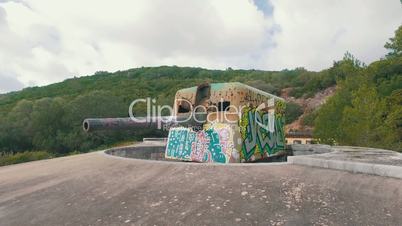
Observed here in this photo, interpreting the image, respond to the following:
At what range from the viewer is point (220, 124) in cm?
1218

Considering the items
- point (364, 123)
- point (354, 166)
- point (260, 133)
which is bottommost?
point (354, 166)

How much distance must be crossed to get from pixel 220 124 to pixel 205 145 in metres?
0.99

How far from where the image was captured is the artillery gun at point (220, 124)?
11922 millimetres

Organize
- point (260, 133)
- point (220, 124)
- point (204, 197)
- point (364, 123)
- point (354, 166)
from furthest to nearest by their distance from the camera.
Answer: point (364, 123) → point (260, 133) → point (220, 124) → point (354, 166) → point (204, 197)

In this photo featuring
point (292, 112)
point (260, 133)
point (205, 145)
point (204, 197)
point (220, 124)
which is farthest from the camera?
point (292, 112)

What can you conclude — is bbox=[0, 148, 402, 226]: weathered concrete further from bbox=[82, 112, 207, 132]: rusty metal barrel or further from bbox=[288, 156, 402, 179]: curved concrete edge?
bbox=[82, 112, 207, 132]: rusty metal barrel

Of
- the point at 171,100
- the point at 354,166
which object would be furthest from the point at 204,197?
the point at 171,100

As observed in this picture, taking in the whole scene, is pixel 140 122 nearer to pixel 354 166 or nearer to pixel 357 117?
pixel 354 166

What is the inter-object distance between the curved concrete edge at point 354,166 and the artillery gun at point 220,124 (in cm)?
266

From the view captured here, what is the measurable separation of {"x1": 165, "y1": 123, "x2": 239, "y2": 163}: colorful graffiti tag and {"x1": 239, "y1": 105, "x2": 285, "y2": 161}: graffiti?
1.80 ft

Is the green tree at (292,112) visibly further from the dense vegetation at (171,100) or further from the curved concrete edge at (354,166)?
the curved concrete edge at (354,166)

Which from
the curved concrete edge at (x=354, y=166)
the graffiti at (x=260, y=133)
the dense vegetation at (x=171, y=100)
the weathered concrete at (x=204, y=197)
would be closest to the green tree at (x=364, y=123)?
the dense vegetation at (x=171, y=100)

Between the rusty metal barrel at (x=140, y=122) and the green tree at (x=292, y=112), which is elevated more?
the green tree at (x=292, y=112)

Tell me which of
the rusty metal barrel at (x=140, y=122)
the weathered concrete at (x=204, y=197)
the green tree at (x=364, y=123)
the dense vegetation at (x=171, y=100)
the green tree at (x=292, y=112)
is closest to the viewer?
the weathered concrete at (x=204, y=197)
